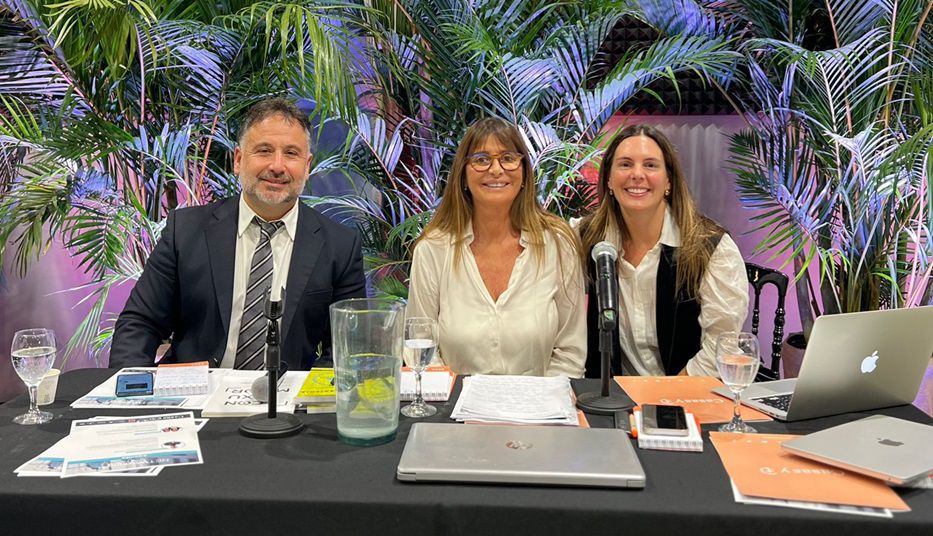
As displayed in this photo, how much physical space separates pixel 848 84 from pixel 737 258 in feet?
5.19

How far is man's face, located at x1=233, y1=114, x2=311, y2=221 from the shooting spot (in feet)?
8.19

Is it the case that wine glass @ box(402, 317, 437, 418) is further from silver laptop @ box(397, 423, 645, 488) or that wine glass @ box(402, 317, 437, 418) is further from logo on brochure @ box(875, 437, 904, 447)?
logo on brochure @ box(875, 437, 904, 447)

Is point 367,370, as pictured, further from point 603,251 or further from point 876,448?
point 876,448

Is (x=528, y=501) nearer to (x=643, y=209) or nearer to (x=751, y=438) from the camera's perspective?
(x=751, y=438)

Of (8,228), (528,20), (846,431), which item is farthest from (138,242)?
(846,431)

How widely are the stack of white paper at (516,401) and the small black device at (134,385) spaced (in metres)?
0.73

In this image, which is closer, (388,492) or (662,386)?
(388,492)

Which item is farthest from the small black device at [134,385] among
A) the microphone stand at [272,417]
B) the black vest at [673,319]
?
the black vest at [673,319]

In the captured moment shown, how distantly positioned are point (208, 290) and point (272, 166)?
1.48ft

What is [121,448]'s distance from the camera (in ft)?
4.58

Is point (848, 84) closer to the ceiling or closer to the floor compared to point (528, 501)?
closer to the ceiling

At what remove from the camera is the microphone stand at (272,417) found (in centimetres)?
149

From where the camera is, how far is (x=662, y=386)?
183 cm

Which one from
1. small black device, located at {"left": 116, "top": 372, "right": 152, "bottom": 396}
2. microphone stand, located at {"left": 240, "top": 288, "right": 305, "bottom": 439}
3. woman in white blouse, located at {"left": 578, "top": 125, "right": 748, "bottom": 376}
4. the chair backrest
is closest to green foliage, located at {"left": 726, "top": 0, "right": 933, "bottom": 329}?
the chair backrest
